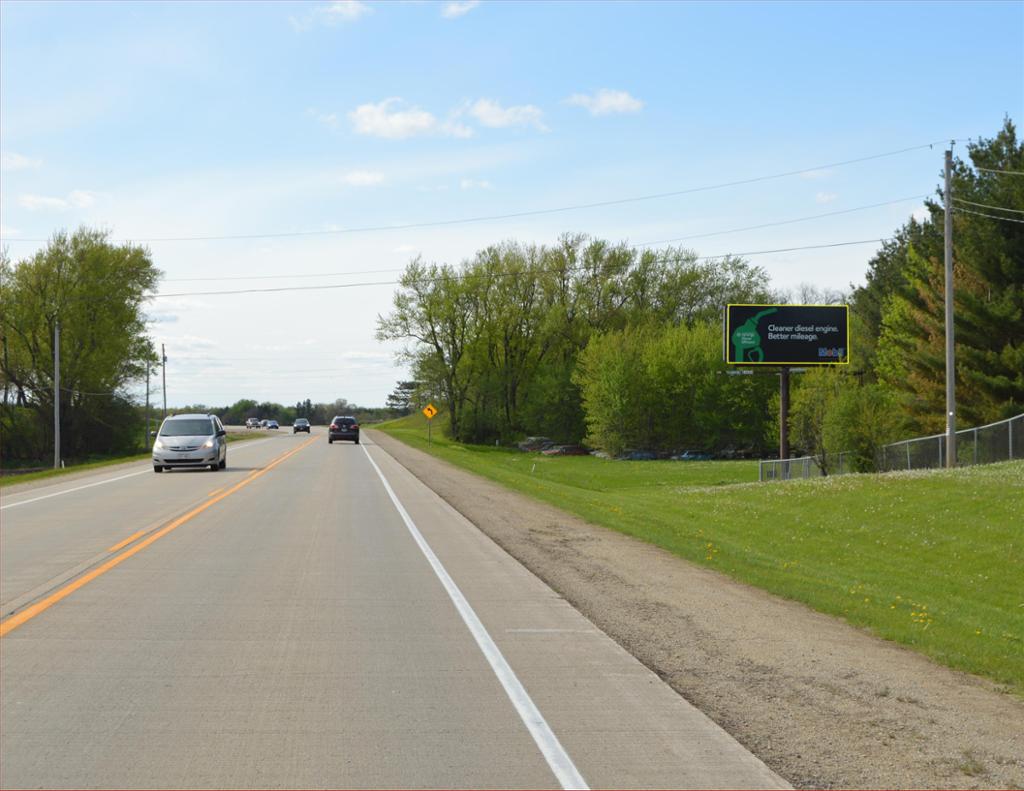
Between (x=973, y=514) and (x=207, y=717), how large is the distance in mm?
22365

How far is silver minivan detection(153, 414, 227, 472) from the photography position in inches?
1403

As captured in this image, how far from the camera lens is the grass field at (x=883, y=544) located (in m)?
11.2

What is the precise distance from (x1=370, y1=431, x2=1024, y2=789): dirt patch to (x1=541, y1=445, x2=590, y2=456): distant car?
73593 millimetres

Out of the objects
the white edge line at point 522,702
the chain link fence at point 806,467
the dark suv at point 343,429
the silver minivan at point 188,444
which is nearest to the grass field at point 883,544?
the white edge line at point 522,702

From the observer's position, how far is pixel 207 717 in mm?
6492

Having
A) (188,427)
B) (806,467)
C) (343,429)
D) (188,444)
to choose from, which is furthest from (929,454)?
(343,429)

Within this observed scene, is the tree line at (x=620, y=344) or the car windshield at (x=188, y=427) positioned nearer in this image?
the car windshield at (x=188, y=427)

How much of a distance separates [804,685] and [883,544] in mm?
17904

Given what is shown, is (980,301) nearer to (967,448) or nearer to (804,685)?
(967,448)

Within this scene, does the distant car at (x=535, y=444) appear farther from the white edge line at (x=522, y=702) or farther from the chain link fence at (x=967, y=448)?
the white edge line at (x=522, y=702)

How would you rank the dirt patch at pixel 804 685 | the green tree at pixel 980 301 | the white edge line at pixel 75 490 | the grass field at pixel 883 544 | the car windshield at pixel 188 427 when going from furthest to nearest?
the green tree at pixel 980 301, the car windshield at pixel 188 427, the white edge line at pixel 75 490, the grass field at pixel 883 544, the dirt patch at pixel 804 685

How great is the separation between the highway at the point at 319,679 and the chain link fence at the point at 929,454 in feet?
83.4

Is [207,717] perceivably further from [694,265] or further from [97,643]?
[694,265]

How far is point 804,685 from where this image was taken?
7.50 meters
